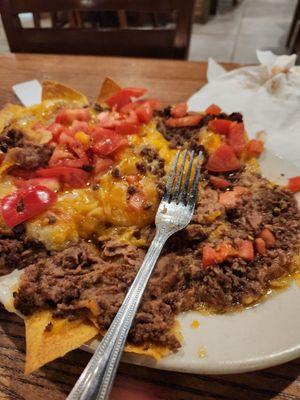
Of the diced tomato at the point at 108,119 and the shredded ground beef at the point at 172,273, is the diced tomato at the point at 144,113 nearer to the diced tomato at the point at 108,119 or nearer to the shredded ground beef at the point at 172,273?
the diced tomato at the point at 108,119

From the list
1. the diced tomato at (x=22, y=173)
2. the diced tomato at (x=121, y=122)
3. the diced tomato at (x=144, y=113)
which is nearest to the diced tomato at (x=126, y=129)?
the diced tomato at (x=121, y=122)

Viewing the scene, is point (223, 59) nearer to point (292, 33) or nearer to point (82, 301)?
point (292, 33)

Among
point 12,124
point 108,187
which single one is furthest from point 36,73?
point 108,187

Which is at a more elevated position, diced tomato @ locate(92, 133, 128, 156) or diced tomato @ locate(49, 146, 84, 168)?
diced tomato @ locate(92, 133, 128, 156)

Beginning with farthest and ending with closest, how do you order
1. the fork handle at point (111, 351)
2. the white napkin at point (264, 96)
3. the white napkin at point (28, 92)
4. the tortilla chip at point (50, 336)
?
the white napkin at point (28, 92) → the white napkin at point (264, 96) → the tortilla chip at point (50, 336) → the fork handle at point (111, 351)

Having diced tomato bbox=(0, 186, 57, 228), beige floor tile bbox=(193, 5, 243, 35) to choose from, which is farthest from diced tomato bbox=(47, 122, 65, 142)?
beige floor tile bbox=(193, 5, 243, 35)

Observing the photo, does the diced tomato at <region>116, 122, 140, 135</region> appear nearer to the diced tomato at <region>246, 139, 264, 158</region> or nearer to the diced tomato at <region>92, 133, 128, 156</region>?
the diced tomato at <region>92, 133, 128, 156</region>

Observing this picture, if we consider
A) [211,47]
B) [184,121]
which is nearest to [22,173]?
[184,121]

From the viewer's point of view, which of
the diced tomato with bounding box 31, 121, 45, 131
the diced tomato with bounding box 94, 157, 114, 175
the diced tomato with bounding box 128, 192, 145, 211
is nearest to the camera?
the diced tomato with bounding box 128, 192, 145, 211
